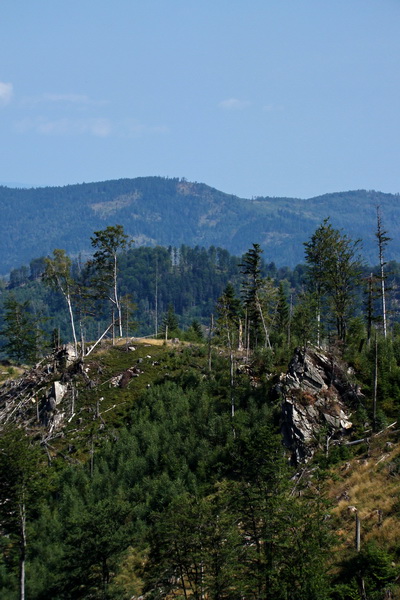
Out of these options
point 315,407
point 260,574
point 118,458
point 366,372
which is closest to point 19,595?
point 118,458

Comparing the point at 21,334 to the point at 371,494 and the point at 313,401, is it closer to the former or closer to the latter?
the point at 313,401

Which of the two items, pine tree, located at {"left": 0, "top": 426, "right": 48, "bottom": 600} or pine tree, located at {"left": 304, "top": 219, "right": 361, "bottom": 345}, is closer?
pine tree, located at {"left": 0, "top": 426, "right": 48, "bottom": 600}

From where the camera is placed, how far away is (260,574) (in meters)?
27.0

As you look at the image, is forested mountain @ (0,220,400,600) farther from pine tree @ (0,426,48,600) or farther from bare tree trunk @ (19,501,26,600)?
bare tree trunk @ (19,501,26,600)

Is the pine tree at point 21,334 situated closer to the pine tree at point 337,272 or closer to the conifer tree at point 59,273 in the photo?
the conifer tree at point 59,273

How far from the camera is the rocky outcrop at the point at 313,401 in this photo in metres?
43.2

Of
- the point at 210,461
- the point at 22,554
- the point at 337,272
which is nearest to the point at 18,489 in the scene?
the point at 22,554

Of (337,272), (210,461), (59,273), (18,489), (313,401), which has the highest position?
(59,273)

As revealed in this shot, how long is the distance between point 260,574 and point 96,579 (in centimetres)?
1142

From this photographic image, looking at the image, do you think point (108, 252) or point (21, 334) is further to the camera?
point (21, 334)

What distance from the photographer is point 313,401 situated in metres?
45.5

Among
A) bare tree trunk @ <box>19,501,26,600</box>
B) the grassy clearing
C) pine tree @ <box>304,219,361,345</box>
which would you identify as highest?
pine tree @ <box>304,219,361,345</box>

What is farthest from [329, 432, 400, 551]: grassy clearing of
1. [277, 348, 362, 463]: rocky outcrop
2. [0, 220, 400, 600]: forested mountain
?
[277, 348, 362, 463]: rocky outcrop

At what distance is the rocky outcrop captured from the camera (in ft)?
142
